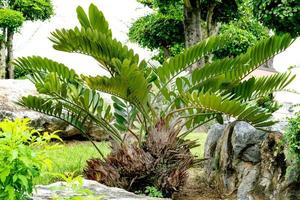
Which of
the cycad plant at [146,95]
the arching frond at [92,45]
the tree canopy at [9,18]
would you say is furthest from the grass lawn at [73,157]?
the tree canopy at [9,18]

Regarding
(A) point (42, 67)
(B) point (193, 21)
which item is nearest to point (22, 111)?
(A) point (42, 67)

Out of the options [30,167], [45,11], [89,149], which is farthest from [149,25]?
[30,167]

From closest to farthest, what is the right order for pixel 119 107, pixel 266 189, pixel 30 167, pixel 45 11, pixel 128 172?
pixel 30 167, pixel 266 189, pixel 128 172, pixel 119 107, pixel 45 11

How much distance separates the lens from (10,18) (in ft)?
39.1

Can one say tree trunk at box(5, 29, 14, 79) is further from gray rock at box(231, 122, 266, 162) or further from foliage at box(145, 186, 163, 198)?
gray rock at box(231, 122, 266, 162)

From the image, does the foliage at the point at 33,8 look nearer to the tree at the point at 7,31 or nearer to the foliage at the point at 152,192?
the tree at the point at 7,31

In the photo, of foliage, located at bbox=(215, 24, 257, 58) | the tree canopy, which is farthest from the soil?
the tree canopy

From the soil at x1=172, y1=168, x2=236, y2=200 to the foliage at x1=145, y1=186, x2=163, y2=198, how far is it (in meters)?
0.28

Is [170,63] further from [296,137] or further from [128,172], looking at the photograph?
[296,137]

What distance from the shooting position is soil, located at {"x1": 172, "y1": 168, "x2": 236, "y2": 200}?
4824mm

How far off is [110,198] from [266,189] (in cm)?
197

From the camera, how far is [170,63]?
16.4ft

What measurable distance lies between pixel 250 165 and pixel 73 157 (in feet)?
9.06

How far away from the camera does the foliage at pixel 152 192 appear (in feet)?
14.8
